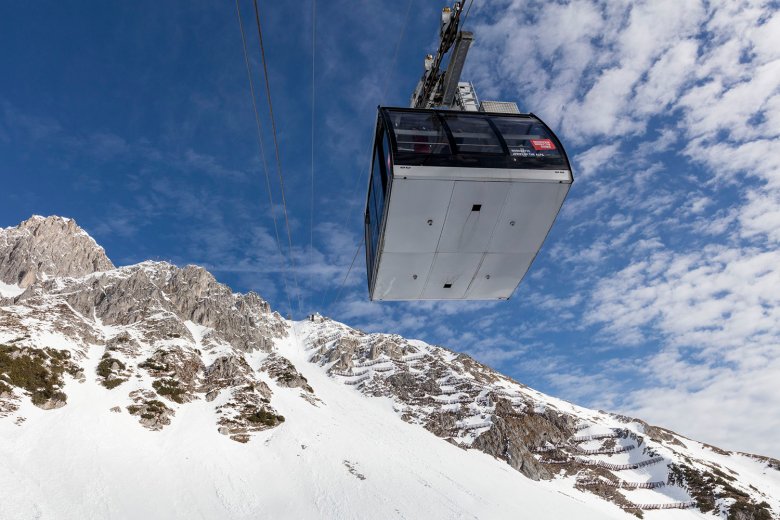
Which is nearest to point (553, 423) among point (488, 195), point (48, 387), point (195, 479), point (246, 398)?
point (246, 398)

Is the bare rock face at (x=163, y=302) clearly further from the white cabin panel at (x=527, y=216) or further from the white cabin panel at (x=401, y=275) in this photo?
the white cabin panel at (x=527, y=216)

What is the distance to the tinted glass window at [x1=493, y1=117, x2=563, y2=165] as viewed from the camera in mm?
12148

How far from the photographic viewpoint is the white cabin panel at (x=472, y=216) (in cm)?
1177

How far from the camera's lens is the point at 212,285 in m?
180

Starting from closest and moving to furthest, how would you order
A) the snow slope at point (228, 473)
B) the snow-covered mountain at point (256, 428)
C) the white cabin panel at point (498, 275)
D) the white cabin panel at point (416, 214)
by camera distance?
A: 1. the white cabin panel at point (416, 214)
2. the white cabin panel at point (498, 275)
3. the snow slope at point (228, 473)
4. the snow-covered mountain at point (256, 428)

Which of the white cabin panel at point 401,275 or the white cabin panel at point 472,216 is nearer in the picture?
the white cabin panel at point 472,216

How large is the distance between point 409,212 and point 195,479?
62.9m

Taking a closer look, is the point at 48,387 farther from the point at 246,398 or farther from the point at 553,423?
the point at 553,423

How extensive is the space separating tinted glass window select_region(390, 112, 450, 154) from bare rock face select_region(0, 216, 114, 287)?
637 feet

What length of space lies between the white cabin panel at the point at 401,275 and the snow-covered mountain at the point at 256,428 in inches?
1783

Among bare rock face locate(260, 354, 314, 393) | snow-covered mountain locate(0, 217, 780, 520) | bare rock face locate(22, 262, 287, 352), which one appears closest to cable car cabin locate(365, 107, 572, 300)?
snow-covered mountain locate(0, 217, 780, 520)

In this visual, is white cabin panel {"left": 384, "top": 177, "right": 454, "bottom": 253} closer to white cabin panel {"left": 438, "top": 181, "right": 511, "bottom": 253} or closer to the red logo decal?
white cabin panel {"left": 438, "top": 181, "right": 511, "bottom": 253}

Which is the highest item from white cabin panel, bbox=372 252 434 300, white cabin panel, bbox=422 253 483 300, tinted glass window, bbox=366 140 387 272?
tinted glass window, bbox=366 140 387 272

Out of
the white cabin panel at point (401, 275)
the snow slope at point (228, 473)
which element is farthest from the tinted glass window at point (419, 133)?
the snow slope at point (228, 473)
